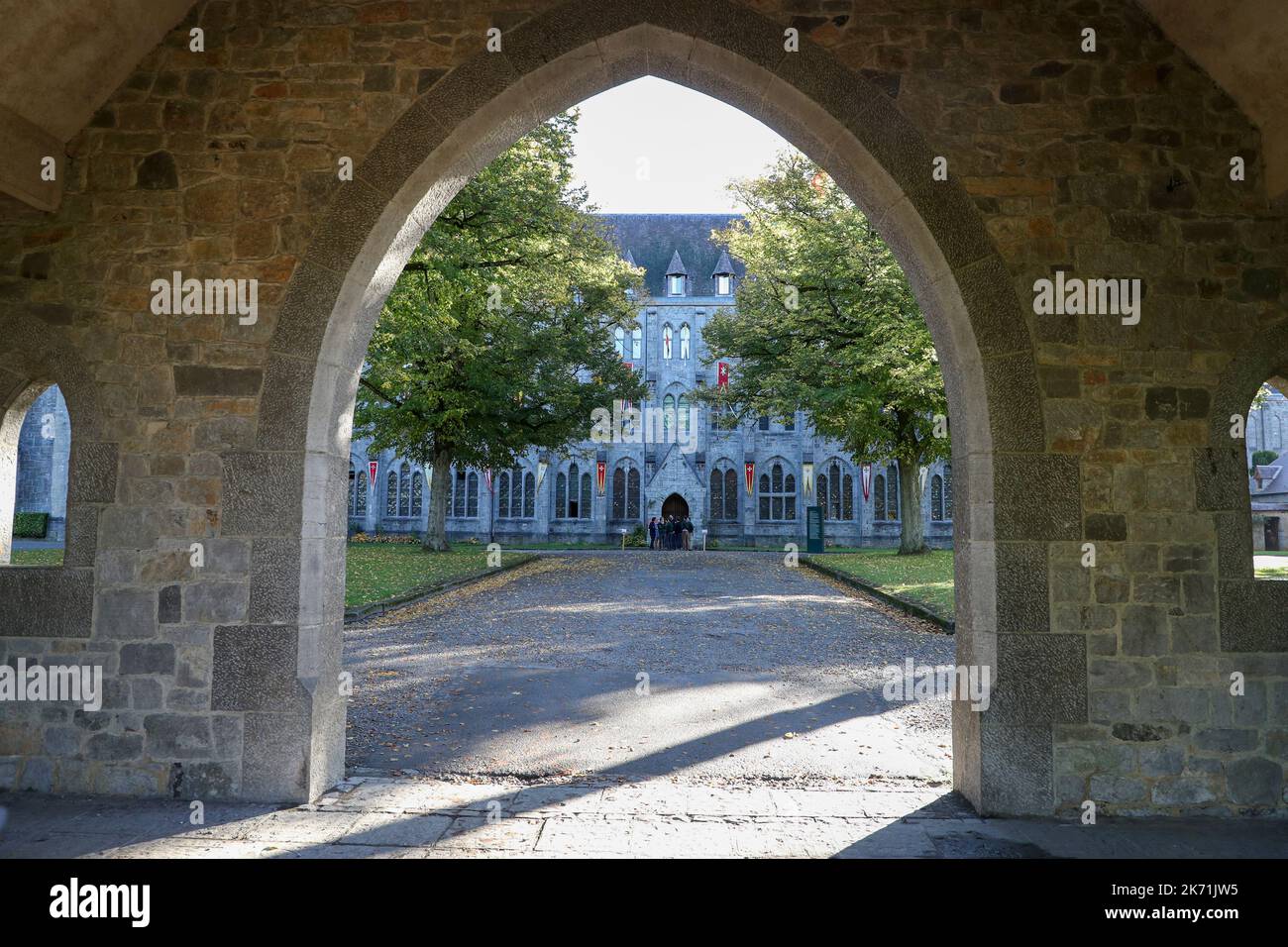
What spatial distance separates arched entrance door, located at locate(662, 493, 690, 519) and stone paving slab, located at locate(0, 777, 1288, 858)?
34997 mm

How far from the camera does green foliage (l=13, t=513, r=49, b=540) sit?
103ft

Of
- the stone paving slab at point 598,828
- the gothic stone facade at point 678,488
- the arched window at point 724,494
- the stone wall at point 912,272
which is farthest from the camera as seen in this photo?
the arched window at point 724,494

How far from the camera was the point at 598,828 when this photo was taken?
4.18 metres

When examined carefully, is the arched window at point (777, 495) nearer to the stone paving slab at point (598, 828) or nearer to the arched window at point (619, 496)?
the arched window at point (619, 496)

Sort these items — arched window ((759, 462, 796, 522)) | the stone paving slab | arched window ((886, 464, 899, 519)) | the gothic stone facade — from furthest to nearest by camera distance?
1. arched window ((759, 462, 796, 522))
2. arched window ((886, 464, 899, 519))
3. the gothic stone facade
4. the stone paving slab

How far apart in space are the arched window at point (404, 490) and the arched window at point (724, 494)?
1642 centimetres

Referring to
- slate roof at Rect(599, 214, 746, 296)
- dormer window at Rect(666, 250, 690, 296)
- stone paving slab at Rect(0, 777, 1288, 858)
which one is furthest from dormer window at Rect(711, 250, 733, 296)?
stone paving slab at Rect(0, 777, 1288, 858)

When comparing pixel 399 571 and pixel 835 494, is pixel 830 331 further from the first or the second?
pixel 835 494

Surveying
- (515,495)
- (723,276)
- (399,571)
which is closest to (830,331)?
(399,571)

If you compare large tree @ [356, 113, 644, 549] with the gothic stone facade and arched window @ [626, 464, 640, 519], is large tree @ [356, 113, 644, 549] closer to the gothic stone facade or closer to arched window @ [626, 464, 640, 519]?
the gothic stone facade

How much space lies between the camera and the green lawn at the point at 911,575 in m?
13.1

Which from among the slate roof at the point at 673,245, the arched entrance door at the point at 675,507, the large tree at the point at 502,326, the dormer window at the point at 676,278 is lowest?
the arched entrance door at the point at 675,507

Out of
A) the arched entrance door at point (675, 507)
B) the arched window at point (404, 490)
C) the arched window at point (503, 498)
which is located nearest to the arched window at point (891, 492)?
the arched entrance door at point (675, 507)

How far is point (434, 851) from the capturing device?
12.7 ft
